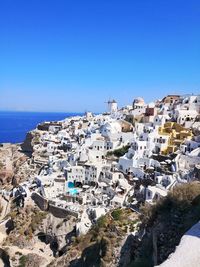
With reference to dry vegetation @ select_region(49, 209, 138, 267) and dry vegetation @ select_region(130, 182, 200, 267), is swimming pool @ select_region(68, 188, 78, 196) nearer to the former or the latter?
dry vegetation @ select_region(49, 209, 138, 267)

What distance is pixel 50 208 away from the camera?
32844mm

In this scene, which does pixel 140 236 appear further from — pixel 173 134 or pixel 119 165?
pixel 173 134

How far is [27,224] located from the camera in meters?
32.4

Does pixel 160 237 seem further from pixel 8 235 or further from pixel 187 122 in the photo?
pixel 187 122

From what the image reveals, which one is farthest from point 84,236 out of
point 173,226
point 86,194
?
point 173,226

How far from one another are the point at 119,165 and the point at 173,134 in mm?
7819

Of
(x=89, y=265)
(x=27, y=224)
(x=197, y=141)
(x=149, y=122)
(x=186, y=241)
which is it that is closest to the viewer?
(x=186, y=241)

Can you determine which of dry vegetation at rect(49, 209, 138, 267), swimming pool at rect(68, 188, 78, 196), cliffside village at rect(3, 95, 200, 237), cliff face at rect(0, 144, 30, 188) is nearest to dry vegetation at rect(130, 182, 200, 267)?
dry vegetation at rect(49, 209, 138, 267)

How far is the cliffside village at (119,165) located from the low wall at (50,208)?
0.20 meters

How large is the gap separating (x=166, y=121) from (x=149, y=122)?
285 centimetres

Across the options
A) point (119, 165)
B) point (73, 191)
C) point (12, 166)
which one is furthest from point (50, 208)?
point (12, 166)

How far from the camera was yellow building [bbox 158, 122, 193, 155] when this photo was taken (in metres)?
37.9

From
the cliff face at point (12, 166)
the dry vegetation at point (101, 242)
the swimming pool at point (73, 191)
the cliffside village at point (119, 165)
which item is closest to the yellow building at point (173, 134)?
the cliffside village at point (119, 165)

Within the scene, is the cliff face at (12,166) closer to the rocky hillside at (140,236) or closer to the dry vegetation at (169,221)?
the rocky hillside at (140,236)
